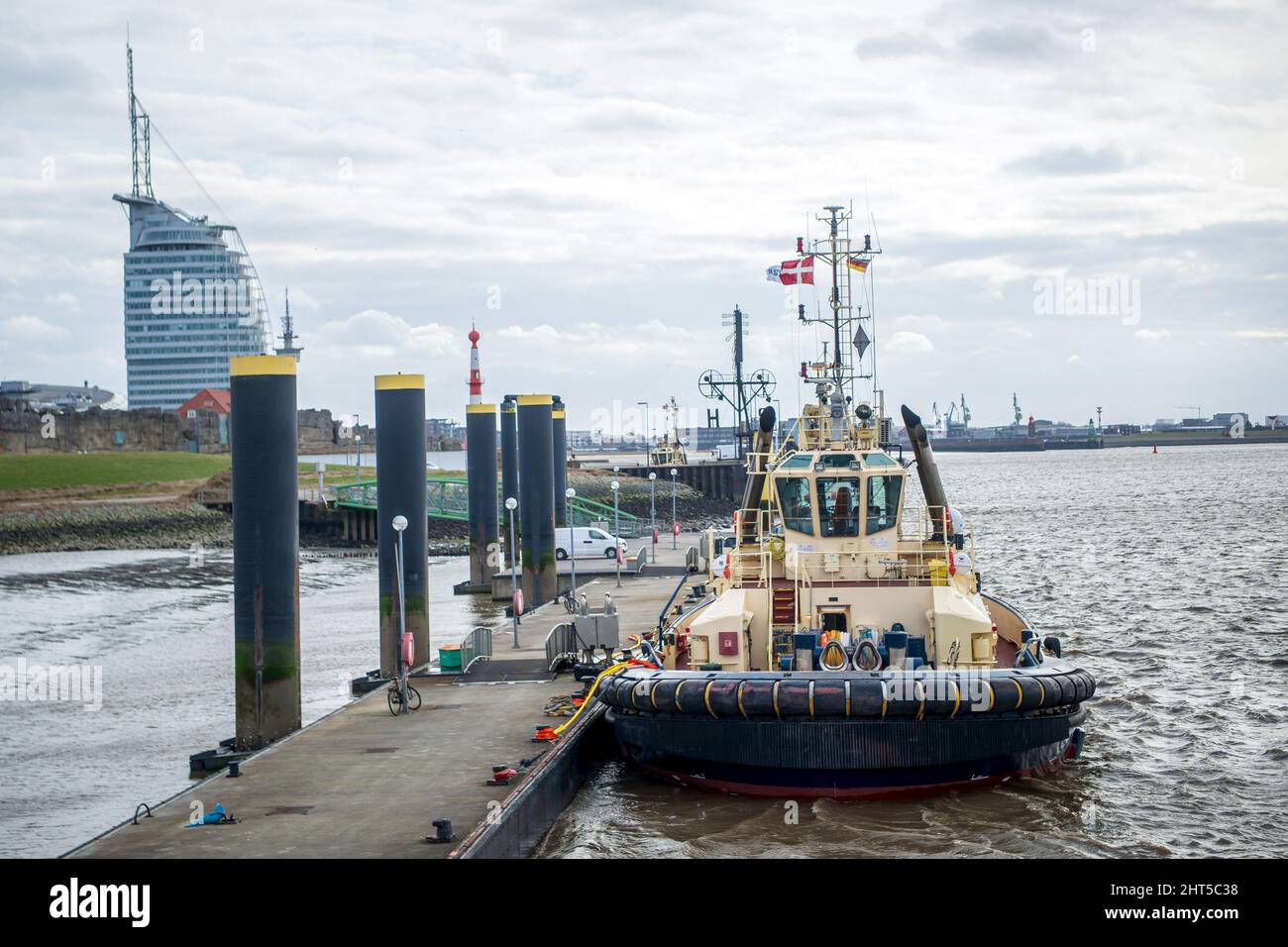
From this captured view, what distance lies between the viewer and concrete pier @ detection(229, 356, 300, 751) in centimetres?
1934

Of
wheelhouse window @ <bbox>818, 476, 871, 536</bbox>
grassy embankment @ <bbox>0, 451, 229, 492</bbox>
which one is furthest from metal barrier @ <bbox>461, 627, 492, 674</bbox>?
grassy embankment @ <bbox>0, 451, 229, 492</bbox>

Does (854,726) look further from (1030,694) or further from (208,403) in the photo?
(208,403)

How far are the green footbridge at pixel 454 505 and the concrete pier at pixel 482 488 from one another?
46.2 feet

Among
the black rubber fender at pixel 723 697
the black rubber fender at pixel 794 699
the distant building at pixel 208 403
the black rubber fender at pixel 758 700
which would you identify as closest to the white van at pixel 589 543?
the black rubber fender at pixel 723 697

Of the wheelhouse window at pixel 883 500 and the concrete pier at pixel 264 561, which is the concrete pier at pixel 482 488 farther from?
the wheelhouse window at pixel 883 500

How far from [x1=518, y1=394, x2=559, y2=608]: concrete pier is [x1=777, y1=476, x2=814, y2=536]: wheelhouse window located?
60.2 ft

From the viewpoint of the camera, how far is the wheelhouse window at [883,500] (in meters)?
21.1

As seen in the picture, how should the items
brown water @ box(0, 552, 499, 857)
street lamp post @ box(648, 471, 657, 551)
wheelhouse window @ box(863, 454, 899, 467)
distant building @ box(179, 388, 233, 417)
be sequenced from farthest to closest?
1. distant building @ box(179, 388, 233, 417)
2. street lamp post @ box(648, 471, 657, 551)
3. wheelhouse window @ box(863, 454, 899, 467)
4. brown water @ box(0, 552, 499, 857)

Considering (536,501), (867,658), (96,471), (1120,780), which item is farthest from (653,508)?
(96,471)

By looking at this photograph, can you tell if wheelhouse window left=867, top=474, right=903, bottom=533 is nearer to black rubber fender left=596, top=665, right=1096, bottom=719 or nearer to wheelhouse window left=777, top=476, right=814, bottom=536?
wheelhouse window left=777, top=476, right=814, bottom=536

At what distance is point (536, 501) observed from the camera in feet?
129

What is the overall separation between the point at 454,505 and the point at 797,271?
172 ft
